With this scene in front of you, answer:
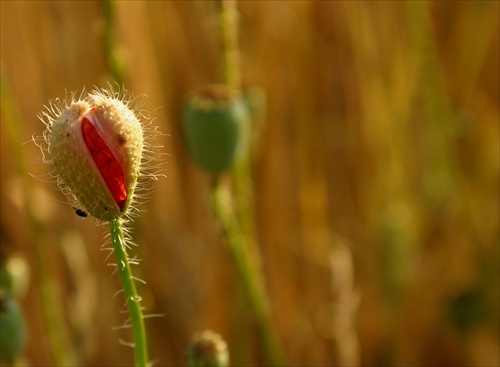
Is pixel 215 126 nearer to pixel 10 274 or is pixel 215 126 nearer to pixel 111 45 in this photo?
pixel 111 45

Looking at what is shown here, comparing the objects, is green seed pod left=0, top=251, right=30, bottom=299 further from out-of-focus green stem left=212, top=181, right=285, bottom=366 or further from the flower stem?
the flower stem

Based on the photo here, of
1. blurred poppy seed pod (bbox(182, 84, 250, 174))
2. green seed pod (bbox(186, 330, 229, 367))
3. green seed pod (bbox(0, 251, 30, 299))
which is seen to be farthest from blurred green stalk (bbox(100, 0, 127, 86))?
green seed pod (bbox(186, 330, 229, 367))

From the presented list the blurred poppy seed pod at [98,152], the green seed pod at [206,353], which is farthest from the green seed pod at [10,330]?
the blurred poppy seed pod at [98,152]

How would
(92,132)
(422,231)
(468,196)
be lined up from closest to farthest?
(92,132)
(468,196)
(422,231)

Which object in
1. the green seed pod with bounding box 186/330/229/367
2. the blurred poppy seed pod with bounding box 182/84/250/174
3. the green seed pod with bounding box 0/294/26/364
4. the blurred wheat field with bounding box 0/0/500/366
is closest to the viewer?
the green seed pod with bounding box 186/330/229/367

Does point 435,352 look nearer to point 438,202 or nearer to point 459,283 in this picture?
point 459,283

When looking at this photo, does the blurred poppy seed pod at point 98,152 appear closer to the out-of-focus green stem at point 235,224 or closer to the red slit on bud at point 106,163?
the red slit on bud at point 106,163

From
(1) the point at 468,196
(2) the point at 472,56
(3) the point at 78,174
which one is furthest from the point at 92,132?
(2) the point at 472,56
